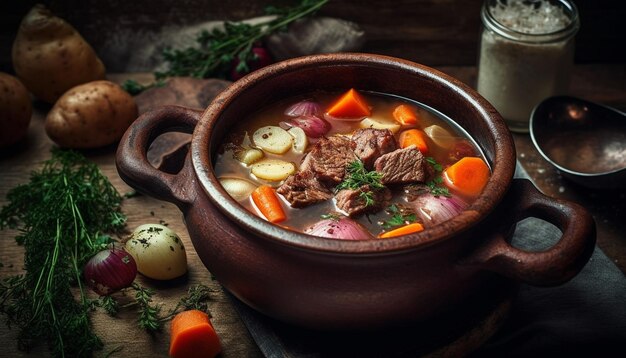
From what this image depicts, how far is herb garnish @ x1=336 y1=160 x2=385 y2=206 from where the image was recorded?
2016mm

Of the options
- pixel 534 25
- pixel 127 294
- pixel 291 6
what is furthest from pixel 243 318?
pixel 291 6

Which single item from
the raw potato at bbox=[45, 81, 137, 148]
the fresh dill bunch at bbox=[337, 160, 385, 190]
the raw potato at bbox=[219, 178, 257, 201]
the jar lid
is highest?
the jar lid

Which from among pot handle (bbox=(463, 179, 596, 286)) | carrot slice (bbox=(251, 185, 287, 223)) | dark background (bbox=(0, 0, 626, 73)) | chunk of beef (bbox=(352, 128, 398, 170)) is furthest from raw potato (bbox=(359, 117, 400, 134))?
dark background (bbox=(0, 0, 626, 73))

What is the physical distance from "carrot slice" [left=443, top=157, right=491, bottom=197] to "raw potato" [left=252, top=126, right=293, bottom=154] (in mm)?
542

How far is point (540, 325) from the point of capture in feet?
6.82

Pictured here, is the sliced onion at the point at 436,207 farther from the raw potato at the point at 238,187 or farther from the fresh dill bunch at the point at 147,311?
the fresh dill bunch at the point at 147,311

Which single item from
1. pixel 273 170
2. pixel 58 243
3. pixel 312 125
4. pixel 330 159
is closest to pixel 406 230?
pixel 330 159

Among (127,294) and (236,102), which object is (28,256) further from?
(236,102)

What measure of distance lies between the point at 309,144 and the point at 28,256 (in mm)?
1023

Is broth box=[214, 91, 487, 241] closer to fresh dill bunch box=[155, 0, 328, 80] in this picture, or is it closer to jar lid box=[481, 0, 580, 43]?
jar lid box=[481, 0, 580, 43]

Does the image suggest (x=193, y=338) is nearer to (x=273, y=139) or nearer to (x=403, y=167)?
(x=273, y=139)

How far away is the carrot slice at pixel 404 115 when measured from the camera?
2371 mm

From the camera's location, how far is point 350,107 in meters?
2.41

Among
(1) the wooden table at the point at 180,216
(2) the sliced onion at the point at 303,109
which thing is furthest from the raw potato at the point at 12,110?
(2) the sliced onion at the point at 303,109
